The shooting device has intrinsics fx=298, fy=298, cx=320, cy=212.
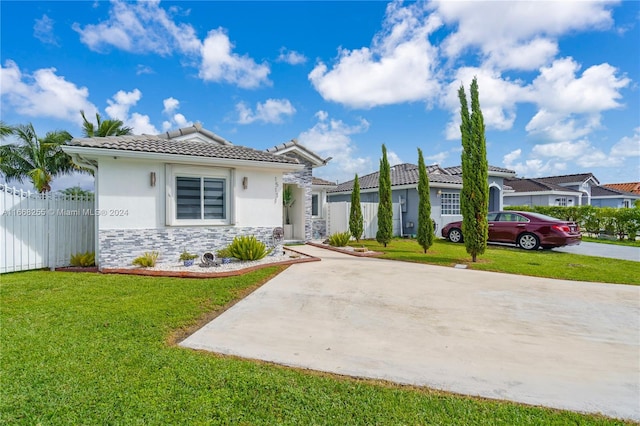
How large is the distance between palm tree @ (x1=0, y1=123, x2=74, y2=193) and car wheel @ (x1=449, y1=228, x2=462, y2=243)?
68.8ft

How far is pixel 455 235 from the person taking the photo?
16.2 metres

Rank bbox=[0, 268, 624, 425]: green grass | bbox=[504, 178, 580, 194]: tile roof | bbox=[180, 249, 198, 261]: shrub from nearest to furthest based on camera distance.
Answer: bbox=[0, 268, 624, 425]: green grass, bbox=[180, 249, 198, 261]: shrub, bbox=[504, 178, 580, 194]: tile roof

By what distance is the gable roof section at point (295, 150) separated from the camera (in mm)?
14750

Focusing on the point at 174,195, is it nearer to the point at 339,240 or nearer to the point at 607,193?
the point at 339,240

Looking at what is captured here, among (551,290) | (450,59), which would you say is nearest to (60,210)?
(551,290)

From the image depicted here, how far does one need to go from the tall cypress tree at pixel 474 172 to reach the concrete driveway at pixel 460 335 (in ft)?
9.60

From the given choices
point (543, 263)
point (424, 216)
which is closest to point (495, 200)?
point (543, 263)

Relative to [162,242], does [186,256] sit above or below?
below

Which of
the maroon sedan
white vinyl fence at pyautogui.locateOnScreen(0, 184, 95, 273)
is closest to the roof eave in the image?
white vinyl fence at pyautogui.locateOnScreen(0, 184, 95, 273)

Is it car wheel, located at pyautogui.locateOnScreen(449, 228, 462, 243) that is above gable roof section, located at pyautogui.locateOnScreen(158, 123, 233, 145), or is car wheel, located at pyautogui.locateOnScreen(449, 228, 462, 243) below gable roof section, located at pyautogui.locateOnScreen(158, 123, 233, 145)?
below

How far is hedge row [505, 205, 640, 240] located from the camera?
16.8m

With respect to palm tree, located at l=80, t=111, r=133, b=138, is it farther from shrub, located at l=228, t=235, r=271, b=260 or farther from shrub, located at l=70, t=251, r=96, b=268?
shrub, located at l=228, t=235, r=271, b=260

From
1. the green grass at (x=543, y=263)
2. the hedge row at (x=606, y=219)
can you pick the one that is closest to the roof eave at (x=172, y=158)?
the green grass at (x=543, y=263)

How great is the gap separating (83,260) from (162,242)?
7.78ft
